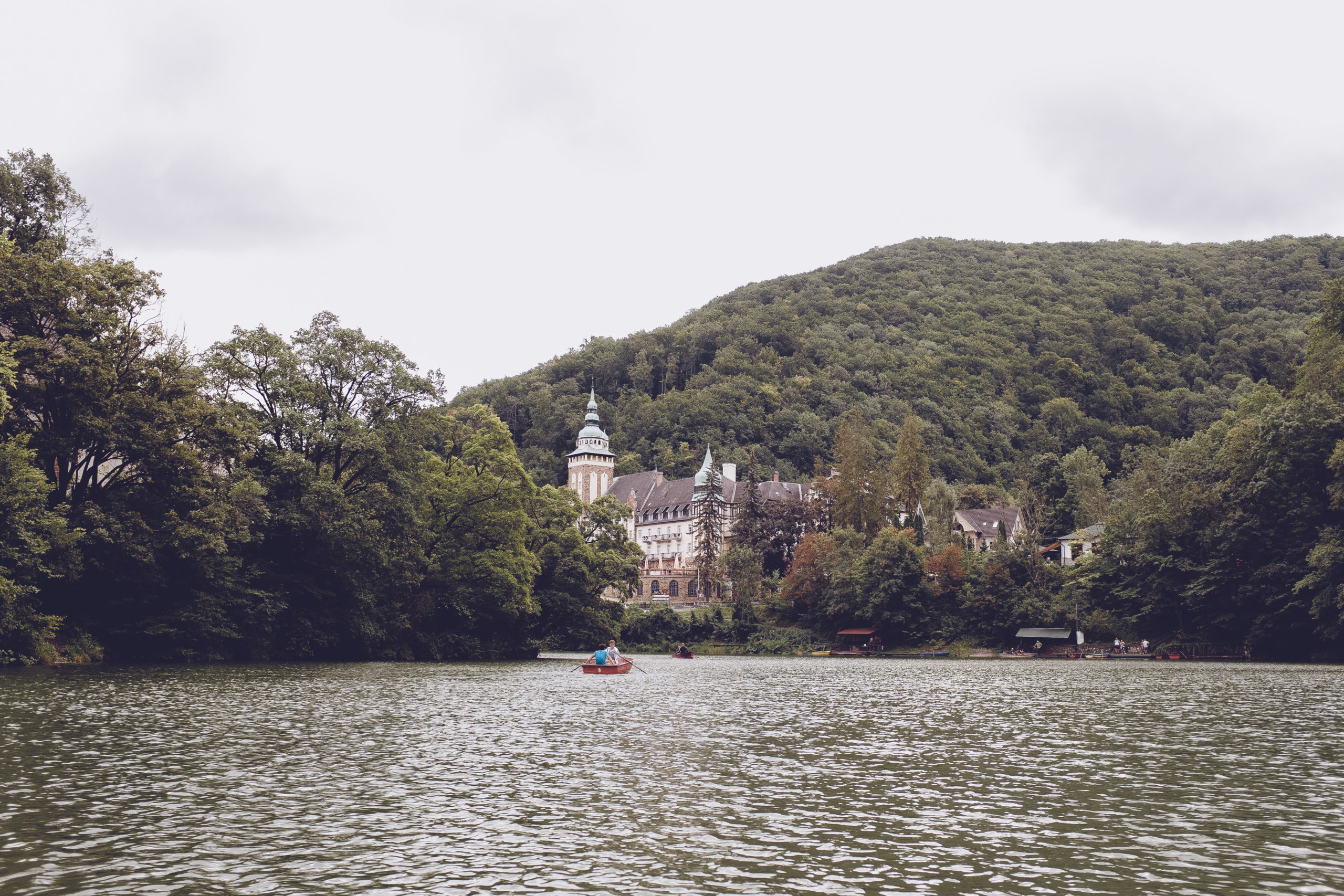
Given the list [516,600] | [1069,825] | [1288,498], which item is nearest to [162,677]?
[516,600]

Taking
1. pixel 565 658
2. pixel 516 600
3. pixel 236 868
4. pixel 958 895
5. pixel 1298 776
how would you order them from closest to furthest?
pixel 958 895 < pixel 236 868 < pixel 1298 776 < pixel 516 600 < pixel 565 658

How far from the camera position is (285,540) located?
59.1 metres

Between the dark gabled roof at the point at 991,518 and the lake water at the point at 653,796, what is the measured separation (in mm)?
111199

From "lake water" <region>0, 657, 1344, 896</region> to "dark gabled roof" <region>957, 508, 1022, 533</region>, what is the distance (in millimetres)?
111199

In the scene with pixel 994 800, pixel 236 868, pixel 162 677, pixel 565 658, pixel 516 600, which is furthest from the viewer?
pixel 565 658

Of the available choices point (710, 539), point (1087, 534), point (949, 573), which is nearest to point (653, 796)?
point (949, 573)

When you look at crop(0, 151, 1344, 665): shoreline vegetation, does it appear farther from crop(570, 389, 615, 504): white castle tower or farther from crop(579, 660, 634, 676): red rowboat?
crop(570, 389, 615, 504): white castle tower

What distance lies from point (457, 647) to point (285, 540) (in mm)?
14721

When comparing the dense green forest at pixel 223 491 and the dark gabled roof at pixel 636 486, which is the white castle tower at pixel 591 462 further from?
the dense green forest at pixel 223 491

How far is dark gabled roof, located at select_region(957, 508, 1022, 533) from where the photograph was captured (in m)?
144

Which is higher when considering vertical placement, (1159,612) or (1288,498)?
(1288,498)

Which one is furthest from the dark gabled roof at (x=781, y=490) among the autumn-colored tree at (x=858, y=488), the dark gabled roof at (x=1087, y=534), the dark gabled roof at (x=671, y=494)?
the dark gabled roof at (x=1087, y=534)

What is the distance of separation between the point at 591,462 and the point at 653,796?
16946 centimetres

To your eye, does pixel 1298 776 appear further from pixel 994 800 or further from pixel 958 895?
pixel 958 895
